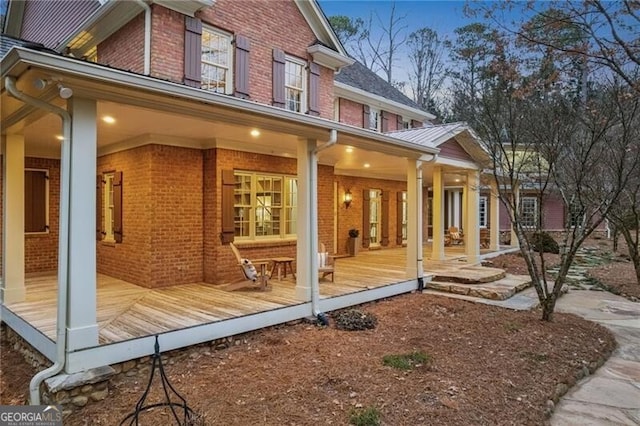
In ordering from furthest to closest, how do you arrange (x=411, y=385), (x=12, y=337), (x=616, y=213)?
(x=616, y=213) < (x=12, y=337) < (x=411, y=385)

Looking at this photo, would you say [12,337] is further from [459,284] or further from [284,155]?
[459,284]

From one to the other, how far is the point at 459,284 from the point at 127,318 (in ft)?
21.7

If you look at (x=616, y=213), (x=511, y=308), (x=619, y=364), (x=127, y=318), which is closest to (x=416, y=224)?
(x=511, y=308)

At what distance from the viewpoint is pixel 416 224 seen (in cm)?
856

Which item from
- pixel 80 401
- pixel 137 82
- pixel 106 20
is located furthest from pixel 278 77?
pixel 80 401

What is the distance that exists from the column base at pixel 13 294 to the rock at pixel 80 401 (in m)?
3.06

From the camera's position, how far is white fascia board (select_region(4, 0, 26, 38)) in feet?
38.1

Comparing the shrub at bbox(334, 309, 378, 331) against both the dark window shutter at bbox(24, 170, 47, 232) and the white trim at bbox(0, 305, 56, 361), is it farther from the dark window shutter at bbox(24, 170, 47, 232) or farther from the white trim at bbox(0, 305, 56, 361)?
the dark window shutter at bbox(24, 170, 47, 232)

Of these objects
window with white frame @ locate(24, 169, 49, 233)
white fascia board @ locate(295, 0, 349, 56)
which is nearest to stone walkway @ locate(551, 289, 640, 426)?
white fascia board @ locate(295, 0, 349, 56)

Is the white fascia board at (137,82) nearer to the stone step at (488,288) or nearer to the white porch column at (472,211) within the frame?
the stone step at (488,288)

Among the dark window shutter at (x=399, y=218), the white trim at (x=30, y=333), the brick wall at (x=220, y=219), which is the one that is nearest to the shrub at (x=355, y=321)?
the brick wall at (x=220, y=219)

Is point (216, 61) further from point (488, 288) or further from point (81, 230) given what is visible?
point (488, 288)

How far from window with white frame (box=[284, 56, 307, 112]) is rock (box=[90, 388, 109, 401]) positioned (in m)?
7.72

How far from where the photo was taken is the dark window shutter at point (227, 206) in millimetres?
7617
